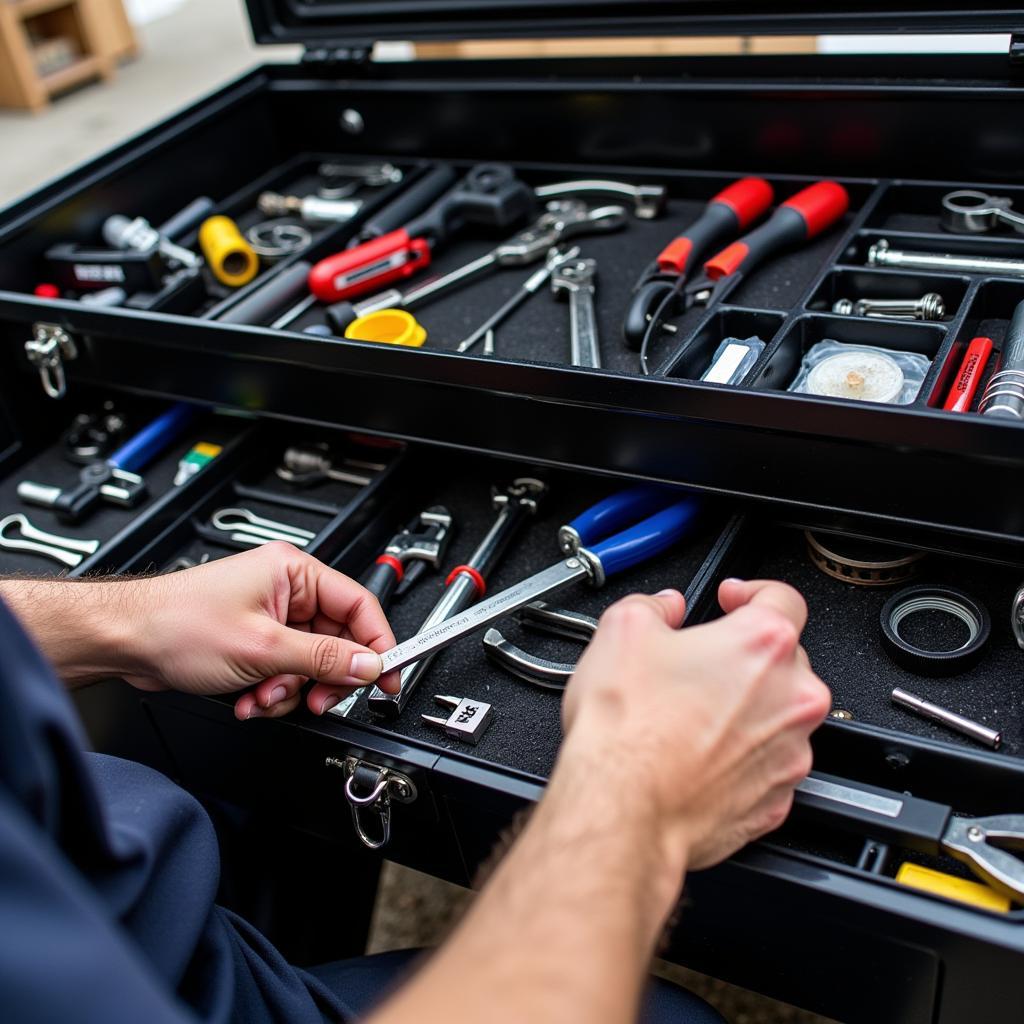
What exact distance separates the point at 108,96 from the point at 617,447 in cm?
497

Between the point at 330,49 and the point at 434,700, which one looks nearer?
the point at 434,700

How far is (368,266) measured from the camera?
4.51 feet

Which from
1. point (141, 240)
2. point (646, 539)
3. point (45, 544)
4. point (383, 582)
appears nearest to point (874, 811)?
point (646, 539)

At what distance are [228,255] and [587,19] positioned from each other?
577mm

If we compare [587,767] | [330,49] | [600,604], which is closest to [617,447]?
[600,604]

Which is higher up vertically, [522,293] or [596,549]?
[522,293]

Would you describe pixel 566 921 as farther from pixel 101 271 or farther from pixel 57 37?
pixel 57 37

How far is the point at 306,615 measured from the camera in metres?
1.00

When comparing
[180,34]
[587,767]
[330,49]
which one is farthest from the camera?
[180,34]

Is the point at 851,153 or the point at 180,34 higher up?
the point at 851,153

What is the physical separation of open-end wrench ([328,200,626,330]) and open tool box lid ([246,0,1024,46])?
0.76 ft

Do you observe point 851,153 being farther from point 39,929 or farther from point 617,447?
point 39,929

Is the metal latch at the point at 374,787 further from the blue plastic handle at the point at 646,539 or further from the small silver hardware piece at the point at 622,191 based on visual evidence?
the small silver hardware piece at the point at 622,191

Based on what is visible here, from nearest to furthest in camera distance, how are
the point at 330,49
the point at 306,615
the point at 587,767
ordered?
the point at 587,767
the point at 306,615
the point at 330,49
